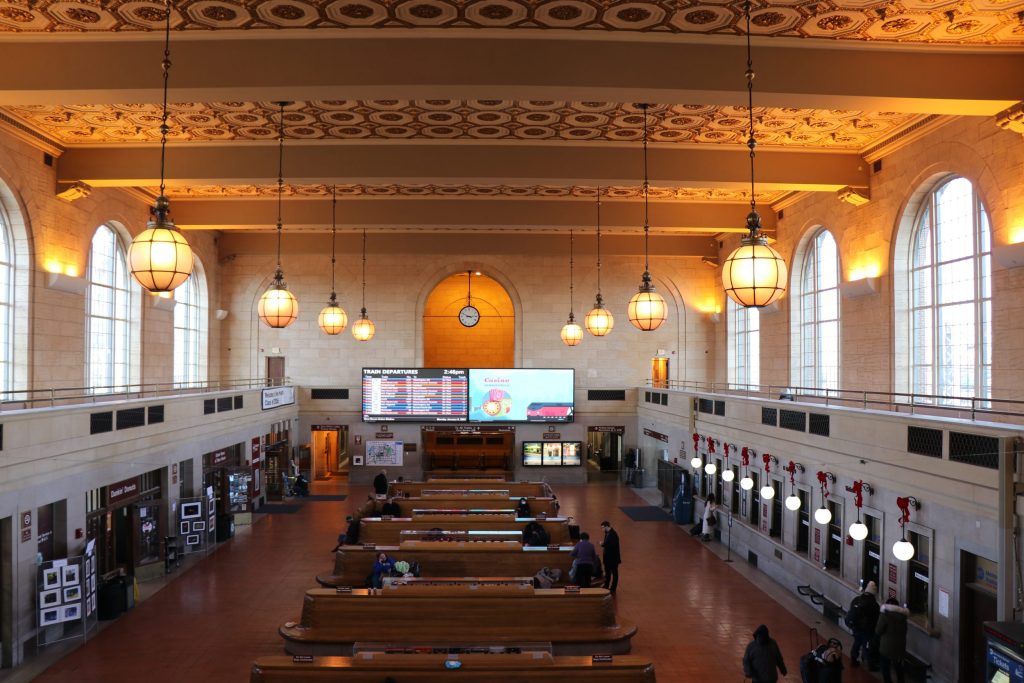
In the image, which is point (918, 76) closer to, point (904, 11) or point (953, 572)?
point (904, 11)

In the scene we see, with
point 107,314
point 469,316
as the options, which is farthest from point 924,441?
point 469,316

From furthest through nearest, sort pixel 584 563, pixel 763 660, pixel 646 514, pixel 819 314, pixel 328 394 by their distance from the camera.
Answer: pixel 328 394
pixel 646 514
pixel 819 314
pixel 584 563
pixel 763 660

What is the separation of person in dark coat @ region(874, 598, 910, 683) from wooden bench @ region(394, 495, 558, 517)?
25.6 ft

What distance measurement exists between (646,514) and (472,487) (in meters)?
4.65

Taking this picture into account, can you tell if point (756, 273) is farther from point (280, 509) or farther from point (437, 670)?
point (280, 509)

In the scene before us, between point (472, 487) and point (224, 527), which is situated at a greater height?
point (472, 487)

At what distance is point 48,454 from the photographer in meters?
10.2

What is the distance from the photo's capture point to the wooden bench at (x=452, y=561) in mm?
12102

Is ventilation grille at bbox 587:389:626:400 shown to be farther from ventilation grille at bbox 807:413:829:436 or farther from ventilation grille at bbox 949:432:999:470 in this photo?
ventilation grille at bbox 949:432:999:470

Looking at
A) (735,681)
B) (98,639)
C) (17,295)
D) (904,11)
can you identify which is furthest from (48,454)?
(904,11)

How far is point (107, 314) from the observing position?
17.7 m

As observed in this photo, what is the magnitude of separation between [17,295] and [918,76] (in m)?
14.9

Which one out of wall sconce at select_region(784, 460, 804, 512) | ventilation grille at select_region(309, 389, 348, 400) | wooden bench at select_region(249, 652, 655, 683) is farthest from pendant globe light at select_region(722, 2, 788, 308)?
ventilation grille at select_region(309, 389, 348, 400)

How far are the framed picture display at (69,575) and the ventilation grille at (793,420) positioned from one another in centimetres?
1103
